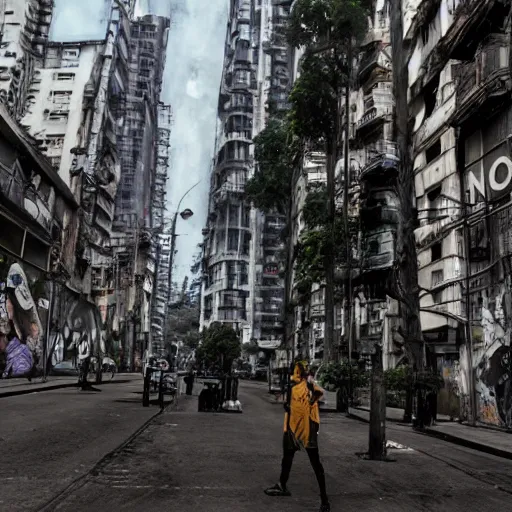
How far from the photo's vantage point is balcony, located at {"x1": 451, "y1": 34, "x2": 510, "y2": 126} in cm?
1927

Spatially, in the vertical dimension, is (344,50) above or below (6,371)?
above

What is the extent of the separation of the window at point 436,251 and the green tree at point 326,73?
14.9 feet

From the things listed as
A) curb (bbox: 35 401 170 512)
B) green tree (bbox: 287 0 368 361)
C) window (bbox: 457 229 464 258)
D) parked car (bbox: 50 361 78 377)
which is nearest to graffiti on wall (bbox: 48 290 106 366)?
parked car (bbox: 50 361 78 377)

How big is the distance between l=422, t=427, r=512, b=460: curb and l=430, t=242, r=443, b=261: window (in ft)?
42.3

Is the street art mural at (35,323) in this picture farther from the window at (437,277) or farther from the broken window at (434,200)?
the broken window at (434,200)

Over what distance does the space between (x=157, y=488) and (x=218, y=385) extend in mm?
12002

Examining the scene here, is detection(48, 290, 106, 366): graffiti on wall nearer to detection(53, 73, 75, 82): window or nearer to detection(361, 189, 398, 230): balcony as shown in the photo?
detection(53, 73, 75, 82): window

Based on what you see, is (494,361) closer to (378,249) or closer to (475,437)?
(475,437)

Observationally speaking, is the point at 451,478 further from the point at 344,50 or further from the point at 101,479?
the point at 344,50

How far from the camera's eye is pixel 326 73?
29.3 metres

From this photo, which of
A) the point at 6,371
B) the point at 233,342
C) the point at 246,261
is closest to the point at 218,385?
the point at 6,371

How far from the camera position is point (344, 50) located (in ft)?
97.2

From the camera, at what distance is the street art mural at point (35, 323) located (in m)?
29.5

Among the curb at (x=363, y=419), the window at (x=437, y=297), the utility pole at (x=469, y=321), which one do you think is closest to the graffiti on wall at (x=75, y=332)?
the curb at (x=363, y=419)
